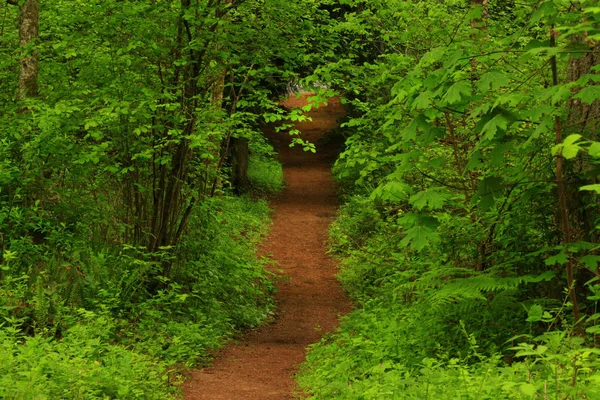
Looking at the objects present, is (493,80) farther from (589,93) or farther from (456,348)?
(456,348)

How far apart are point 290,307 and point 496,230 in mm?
6668

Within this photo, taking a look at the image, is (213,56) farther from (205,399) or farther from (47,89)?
(205,399)

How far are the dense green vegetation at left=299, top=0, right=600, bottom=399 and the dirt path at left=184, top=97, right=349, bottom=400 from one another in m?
0.62

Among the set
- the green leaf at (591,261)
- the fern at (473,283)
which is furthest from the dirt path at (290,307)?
the green leaf at (591,261)

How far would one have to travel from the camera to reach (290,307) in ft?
43.2

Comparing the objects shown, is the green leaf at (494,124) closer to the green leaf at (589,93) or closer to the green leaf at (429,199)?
the green leaf at (589,93)

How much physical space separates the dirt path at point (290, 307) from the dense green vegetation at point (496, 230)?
0.62 m

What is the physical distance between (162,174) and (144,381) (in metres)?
4.51

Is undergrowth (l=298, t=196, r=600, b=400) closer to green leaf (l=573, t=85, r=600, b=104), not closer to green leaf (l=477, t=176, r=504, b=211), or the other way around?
green leaf (l=477, t=176, r=504, b=211)

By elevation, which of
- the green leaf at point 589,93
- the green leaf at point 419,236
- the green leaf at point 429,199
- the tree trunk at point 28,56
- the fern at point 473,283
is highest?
the tree trunk at point 28,56

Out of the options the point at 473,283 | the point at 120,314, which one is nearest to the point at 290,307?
the point at 120,314

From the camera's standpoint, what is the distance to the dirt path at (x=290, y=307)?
8.06 m

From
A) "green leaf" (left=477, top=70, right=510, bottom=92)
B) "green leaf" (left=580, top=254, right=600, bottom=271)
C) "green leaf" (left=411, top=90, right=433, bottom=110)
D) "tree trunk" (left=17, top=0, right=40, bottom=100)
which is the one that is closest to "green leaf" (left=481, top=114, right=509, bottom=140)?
"green leaf" (left=477, top=70, right=510, bottom=92)

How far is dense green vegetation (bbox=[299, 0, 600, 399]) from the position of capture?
15.8ft
